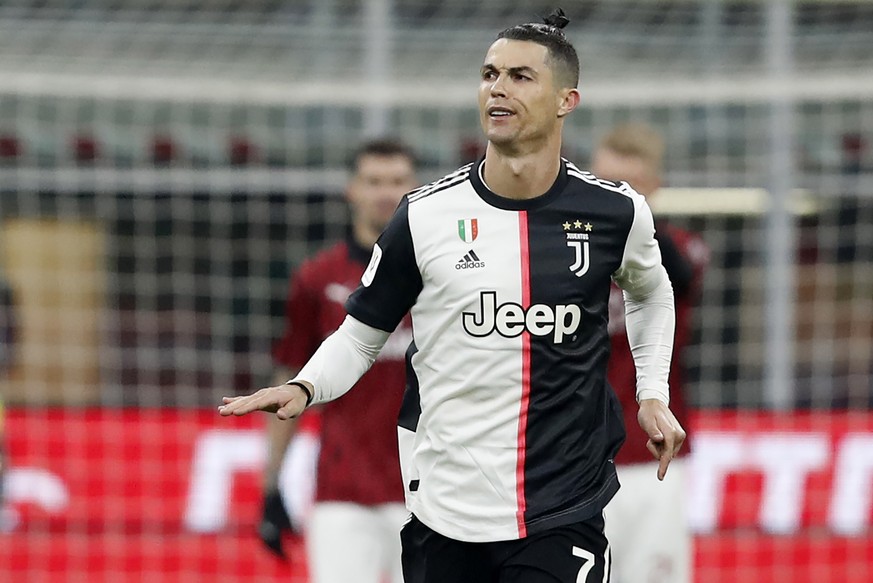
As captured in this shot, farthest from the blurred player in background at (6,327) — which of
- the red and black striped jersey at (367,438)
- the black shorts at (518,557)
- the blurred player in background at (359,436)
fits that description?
the black shorts at (518,557)

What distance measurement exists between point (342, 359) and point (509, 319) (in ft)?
1.52

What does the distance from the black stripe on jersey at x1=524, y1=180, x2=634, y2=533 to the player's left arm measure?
0.17ft

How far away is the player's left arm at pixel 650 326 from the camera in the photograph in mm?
3986

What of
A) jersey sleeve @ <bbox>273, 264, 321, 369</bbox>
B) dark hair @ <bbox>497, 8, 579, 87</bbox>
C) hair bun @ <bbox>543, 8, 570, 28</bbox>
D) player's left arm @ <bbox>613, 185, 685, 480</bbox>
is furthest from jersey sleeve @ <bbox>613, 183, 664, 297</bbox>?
jersey sleeve @ <bbox>273, 264, 321, 369</bbox>

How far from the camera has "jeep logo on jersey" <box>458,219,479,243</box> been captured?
404 centimetres

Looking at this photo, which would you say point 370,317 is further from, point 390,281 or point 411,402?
point 411,402

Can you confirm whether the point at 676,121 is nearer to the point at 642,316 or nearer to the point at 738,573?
the point at 738,573

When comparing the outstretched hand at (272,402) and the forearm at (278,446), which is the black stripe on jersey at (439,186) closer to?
the outstretched hand at (272,402)

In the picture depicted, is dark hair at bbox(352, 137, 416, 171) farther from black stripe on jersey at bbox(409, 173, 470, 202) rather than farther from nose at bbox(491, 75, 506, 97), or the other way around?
nose at bbox(491, 75, 506, 97)

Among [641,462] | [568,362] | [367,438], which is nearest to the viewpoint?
[568,362]

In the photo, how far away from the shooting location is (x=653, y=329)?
4.30 meters

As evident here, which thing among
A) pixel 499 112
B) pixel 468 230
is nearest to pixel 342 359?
pixel 468 230

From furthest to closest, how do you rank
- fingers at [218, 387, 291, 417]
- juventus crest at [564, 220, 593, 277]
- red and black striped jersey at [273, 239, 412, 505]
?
red and black striped jersey at [273, 239, 412, 505] < juventus crest at [564, 220, 593, 277] < fingers at [218, 387, 291, 417]

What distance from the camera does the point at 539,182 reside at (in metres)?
4.08
